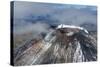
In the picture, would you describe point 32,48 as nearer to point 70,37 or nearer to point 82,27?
point 70,37

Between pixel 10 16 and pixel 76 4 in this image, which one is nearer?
pixel 10 16
